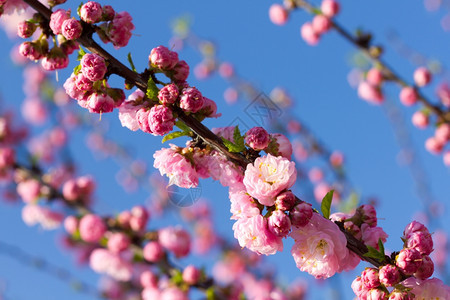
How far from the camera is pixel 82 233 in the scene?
13.7 ft

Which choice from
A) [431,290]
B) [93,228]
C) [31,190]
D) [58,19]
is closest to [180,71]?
[58,19]

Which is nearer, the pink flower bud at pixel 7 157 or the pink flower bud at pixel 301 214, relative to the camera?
the pink flower bud at pixel 301 214

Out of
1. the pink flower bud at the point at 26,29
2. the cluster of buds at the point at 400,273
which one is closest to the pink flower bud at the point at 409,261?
the cluster of buds at the point at 400,273

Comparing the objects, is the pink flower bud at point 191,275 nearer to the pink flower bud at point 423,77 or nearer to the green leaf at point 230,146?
the green leaf at point 230,146

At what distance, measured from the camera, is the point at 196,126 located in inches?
61.5

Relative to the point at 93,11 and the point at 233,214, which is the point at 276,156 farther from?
the point at 93,11

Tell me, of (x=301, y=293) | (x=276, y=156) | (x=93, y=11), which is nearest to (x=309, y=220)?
(x=276, y=156)

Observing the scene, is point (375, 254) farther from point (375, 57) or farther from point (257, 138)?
point (375, 57)

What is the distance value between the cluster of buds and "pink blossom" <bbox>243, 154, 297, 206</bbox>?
0.44 m

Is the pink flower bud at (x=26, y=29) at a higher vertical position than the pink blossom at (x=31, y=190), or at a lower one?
lower

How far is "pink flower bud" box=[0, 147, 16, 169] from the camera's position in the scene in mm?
4887

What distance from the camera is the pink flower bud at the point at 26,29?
1.86m

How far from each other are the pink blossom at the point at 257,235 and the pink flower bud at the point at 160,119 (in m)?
0.44

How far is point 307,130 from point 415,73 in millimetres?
1907
